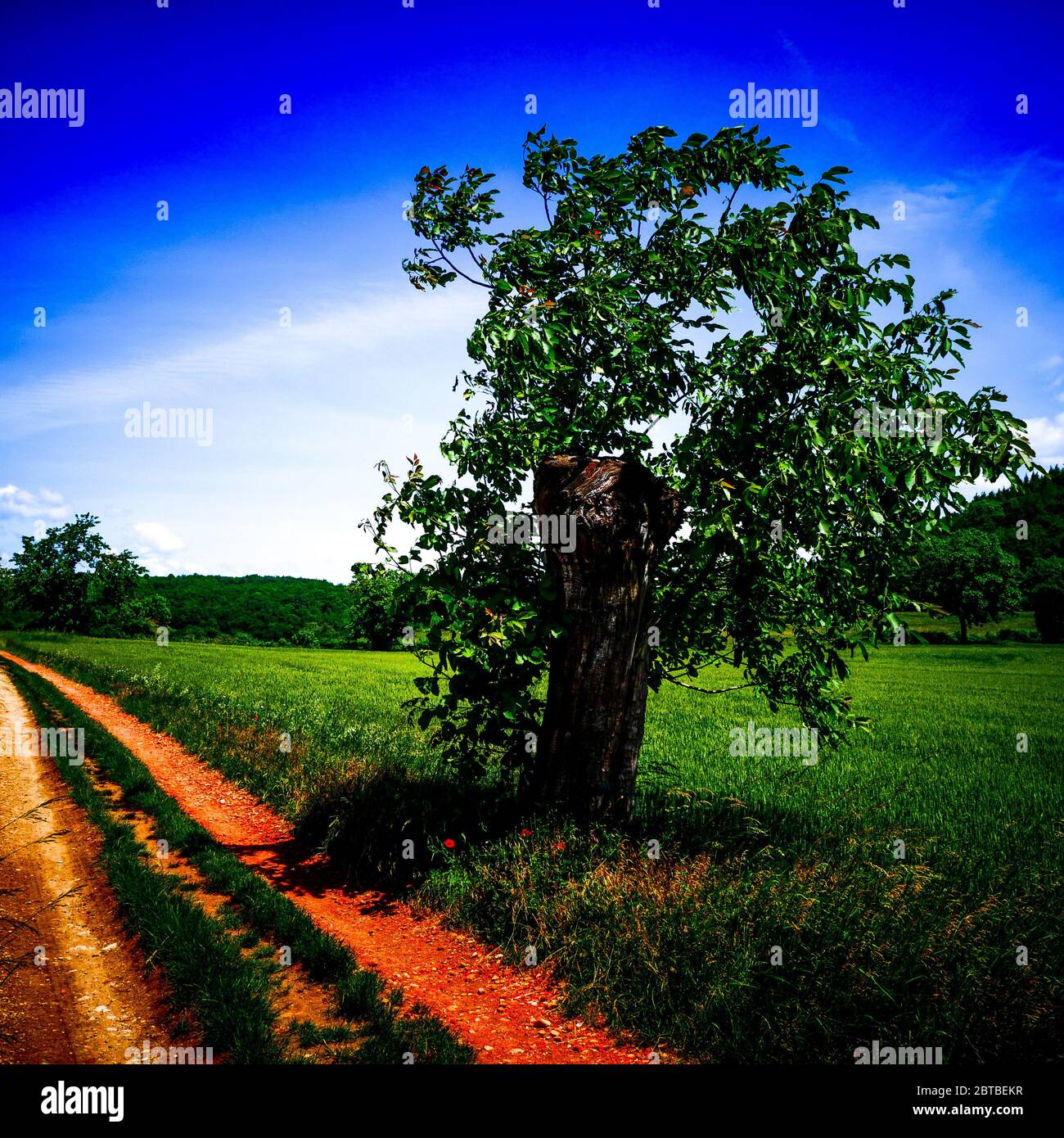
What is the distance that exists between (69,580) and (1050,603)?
345 feet

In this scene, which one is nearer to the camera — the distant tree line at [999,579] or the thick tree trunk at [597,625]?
the thick tree trunk at [597,625]

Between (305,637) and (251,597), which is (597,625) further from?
(251,597)

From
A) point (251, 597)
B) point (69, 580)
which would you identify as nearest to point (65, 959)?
point (69, 580)

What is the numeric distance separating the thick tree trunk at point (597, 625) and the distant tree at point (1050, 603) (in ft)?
267

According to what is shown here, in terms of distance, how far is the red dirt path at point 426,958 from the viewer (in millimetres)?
4547

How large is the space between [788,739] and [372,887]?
1010cm

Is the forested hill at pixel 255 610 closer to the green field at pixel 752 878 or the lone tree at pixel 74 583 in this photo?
the lone tree at pixel 74 583

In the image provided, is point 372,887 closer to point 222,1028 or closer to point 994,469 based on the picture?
point 222,1028

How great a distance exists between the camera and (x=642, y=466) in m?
7.24

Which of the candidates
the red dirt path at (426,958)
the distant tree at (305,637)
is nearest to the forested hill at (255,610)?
the distant tree at (305,637)

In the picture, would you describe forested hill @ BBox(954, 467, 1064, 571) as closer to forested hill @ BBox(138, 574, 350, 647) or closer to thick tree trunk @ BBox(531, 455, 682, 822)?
forested hill @ BBox(138, 574, 350, 647)

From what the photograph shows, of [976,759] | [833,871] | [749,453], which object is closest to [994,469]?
[749,453]

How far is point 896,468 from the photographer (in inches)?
245
